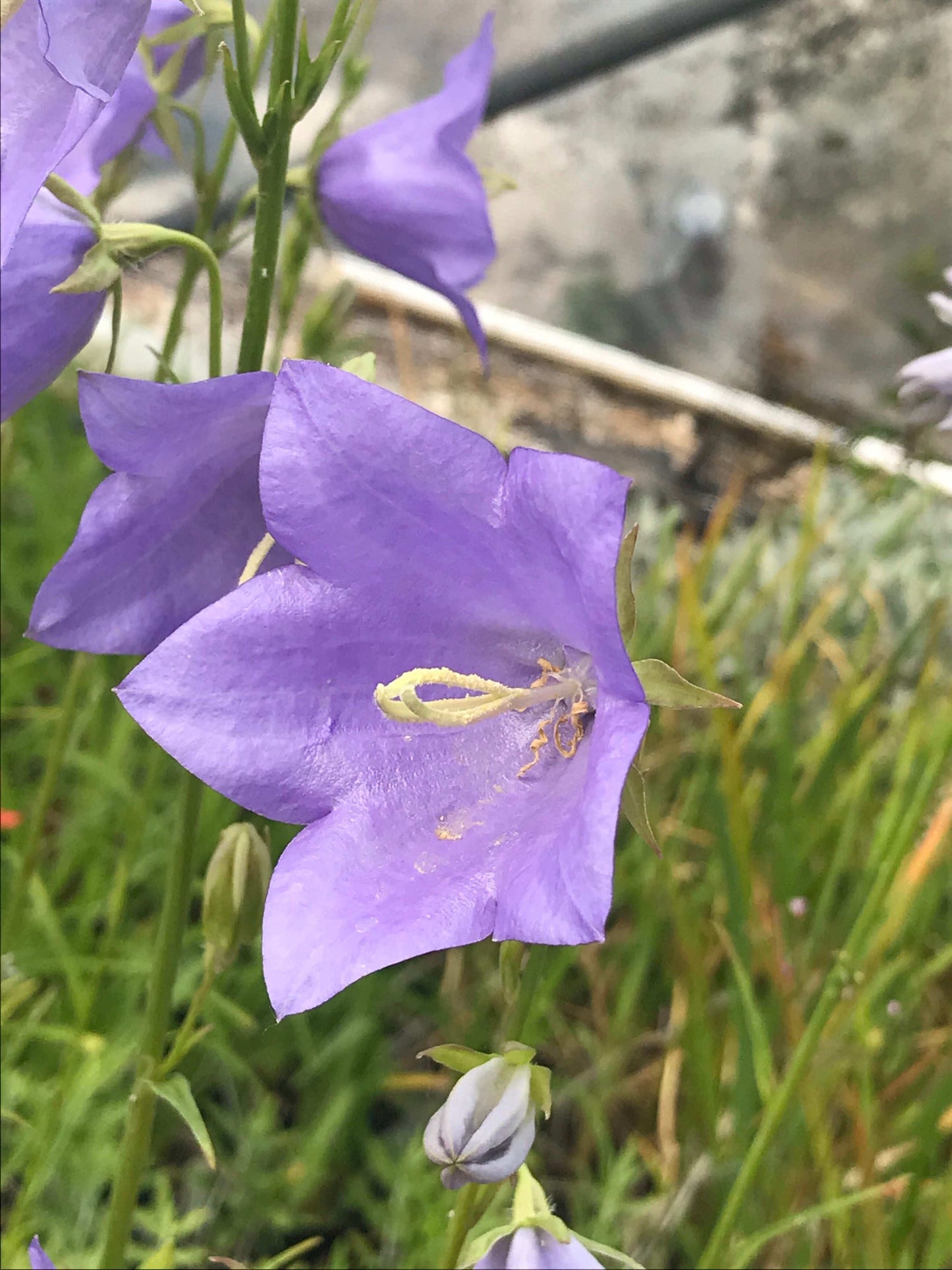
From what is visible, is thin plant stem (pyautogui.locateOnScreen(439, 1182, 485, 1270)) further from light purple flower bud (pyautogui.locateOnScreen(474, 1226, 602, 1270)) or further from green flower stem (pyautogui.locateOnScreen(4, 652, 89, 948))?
green flower stem (pyautogui.locateOnScreen(4, 652, 89, 948))

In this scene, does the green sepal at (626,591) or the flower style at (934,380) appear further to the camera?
the flower style at (934,380)

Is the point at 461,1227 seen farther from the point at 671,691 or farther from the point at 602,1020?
the point at 602,1020

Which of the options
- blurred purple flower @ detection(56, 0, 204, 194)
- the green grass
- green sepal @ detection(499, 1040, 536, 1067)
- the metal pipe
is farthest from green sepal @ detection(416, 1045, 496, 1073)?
the metal pipe

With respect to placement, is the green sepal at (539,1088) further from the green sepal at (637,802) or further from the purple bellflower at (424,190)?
the purple bellflower at (424,190)

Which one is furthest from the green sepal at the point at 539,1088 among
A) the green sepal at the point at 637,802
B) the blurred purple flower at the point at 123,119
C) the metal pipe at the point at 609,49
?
the metal pipe at the point at 609,49

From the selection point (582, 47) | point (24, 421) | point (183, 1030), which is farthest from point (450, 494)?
point (24, 421)

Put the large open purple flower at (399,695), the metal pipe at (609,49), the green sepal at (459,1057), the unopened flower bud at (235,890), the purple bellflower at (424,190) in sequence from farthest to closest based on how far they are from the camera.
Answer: the metal pipe at (609,49)
the purple bellflower at (424,190)
the unopened flower bud at (235,890)
the green sepal at (459,1057)
the large open purple flower at (399,695)
